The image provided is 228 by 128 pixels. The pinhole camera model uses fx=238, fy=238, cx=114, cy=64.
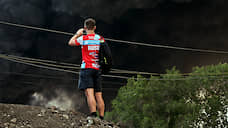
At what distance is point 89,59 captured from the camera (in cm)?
625

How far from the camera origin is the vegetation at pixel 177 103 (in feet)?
118

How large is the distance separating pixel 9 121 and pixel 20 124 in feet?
0.98

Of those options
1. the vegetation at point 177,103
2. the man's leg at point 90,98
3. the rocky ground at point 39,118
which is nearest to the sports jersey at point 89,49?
the man's leg at point 90,98

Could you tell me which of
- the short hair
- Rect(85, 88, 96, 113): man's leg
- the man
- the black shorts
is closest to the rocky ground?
Rect(85, 88, 96, 113): man's leg

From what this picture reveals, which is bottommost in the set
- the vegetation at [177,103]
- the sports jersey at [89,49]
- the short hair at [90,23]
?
the vegetation at [177,103]

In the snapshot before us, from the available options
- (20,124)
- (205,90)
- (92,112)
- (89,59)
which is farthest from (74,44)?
(205,90)

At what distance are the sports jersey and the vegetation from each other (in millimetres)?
30586

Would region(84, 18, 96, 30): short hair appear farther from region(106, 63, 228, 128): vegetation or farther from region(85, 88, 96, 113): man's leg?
region(106, 63, 228, 128): vegetation

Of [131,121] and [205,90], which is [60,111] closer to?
[131,121]

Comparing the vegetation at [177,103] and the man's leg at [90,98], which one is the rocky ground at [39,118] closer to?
the man's leg at [90,98]

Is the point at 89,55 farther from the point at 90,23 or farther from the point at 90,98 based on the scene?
the point at 90,98

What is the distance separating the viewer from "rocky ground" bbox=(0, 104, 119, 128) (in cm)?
579

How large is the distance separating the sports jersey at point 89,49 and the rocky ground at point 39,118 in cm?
147

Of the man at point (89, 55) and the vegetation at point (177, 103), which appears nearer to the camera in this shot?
the man at point (89, 55)
